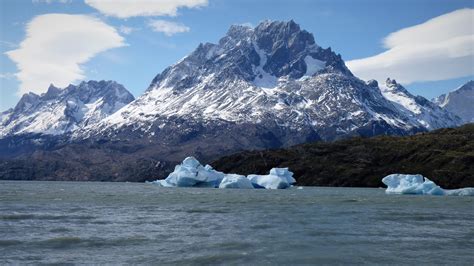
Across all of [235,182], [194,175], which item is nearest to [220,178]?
[194,175]

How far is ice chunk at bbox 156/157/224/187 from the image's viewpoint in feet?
439

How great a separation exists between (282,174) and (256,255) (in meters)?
111

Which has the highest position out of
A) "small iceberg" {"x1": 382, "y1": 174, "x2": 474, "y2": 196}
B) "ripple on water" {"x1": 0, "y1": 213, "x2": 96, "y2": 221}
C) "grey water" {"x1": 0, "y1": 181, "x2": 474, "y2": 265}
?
"small iceberg" {"x1": 382, "y1": 174, "x2": 474, "y2": 196}

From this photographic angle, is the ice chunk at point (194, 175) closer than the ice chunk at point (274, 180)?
Yes

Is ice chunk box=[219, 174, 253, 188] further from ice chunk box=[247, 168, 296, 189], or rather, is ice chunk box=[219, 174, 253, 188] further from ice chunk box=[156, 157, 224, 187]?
ice chunk box=[156, 157, 224, 187]

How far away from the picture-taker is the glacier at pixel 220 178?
133250 mm

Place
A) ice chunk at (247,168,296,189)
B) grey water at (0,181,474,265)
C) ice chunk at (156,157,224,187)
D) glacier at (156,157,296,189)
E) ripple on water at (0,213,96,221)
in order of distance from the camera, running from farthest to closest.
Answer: ice chunk at (247,168,296,189), ice chunk at (156,157,224,187), glacier at (156,157,296,189), ripple on water at (0,213,96,221), grey water at (0,181,474,265)

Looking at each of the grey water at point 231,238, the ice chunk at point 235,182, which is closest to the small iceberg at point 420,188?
the ice chunk at point 235,182

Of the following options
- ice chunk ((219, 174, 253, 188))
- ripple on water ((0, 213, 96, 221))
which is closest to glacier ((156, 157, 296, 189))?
ice chunk ((219, 174, 253, 188))

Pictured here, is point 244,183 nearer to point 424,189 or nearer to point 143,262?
point 424,189

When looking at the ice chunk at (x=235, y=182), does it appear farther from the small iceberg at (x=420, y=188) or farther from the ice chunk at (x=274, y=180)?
the small iceberg at (x=420, y=188)

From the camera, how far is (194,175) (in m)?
135

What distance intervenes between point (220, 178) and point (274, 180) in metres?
15.2

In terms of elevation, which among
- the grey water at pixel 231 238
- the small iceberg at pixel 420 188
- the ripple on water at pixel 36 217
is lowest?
the grey water at pixel 231 238
